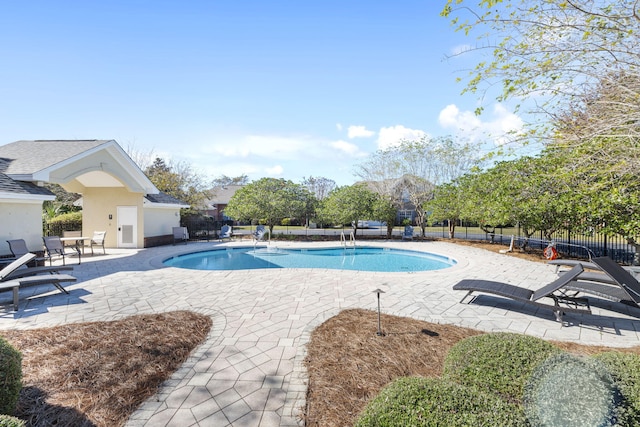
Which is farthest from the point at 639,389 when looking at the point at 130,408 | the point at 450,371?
the point at 130,408

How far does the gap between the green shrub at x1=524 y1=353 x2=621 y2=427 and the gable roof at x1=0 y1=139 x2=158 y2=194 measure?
14649 millimetres

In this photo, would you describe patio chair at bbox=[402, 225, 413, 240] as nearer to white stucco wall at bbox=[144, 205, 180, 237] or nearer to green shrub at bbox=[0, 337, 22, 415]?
white stucco wall at bbox=[144, 205, 180, 237]

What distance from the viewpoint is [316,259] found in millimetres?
14766

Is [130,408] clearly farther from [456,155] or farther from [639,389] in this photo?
[456,155]

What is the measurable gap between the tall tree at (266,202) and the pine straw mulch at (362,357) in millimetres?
16152

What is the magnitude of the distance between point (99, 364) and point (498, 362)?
451 centimetres

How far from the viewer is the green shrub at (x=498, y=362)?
2.33m

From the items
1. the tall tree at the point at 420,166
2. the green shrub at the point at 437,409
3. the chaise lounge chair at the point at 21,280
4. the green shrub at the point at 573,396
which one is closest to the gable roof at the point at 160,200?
the chaise lounge chair at the point at 21,280

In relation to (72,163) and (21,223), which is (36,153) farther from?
(21,223)

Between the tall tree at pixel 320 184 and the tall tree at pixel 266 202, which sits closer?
the tall tree at pixel 266 202

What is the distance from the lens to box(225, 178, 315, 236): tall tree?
68.7ft

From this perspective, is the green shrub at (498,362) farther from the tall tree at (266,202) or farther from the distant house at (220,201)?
the distant house at (220,201)

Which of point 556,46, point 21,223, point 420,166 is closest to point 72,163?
point 21,223

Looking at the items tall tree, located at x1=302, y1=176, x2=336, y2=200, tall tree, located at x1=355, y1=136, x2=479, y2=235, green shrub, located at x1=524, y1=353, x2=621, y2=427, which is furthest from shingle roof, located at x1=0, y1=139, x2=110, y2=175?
tall tree, located at x1=302, y1=176, x2=336, y2=200
